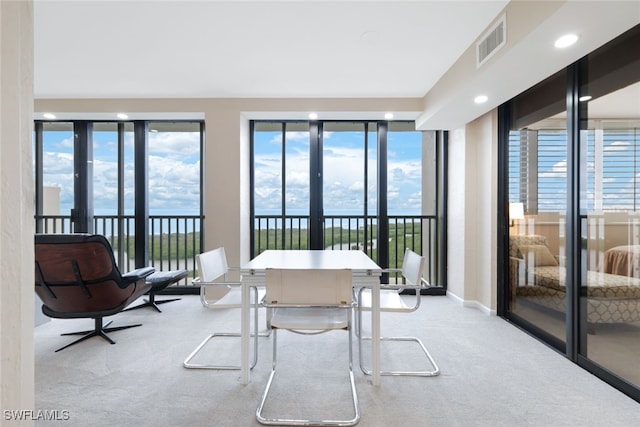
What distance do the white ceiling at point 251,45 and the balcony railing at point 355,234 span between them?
5.53 ft

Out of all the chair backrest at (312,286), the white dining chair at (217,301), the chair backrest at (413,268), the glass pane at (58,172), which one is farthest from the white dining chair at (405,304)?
the glass pane at (58,172)

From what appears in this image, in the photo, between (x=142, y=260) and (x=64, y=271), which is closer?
(x=64, y=271)

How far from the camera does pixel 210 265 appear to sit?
265 centimetres

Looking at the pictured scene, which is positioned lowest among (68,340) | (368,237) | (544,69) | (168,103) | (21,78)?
(68,340)

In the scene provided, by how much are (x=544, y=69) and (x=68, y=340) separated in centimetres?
448

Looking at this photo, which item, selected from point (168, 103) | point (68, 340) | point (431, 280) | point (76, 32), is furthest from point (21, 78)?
point (431, 280)

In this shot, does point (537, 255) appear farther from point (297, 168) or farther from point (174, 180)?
point (174, 180)

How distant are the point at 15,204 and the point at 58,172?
498 cm

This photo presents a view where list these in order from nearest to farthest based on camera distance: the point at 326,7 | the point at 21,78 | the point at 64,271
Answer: the point at 21,78 < the point at 326,7 < the point at 64,271

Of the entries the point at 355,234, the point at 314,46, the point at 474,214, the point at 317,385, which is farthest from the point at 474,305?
the point at 314,46

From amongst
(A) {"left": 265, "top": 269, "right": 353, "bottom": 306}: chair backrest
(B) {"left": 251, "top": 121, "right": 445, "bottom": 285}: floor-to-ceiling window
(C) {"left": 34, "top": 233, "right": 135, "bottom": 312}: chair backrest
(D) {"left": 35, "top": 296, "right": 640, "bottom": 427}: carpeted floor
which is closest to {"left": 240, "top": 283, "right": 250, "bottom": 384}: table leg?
(D) {"left": 35, "top": 296, "right": 640, "bottom": 427}: carpeted floor

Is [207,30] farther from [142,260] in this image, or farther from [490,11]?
[142,260]

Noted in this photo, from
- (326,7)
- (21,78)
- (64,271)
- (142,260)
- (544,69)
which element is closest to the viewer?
(21,78)

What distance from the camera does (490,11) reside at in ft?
7.27
